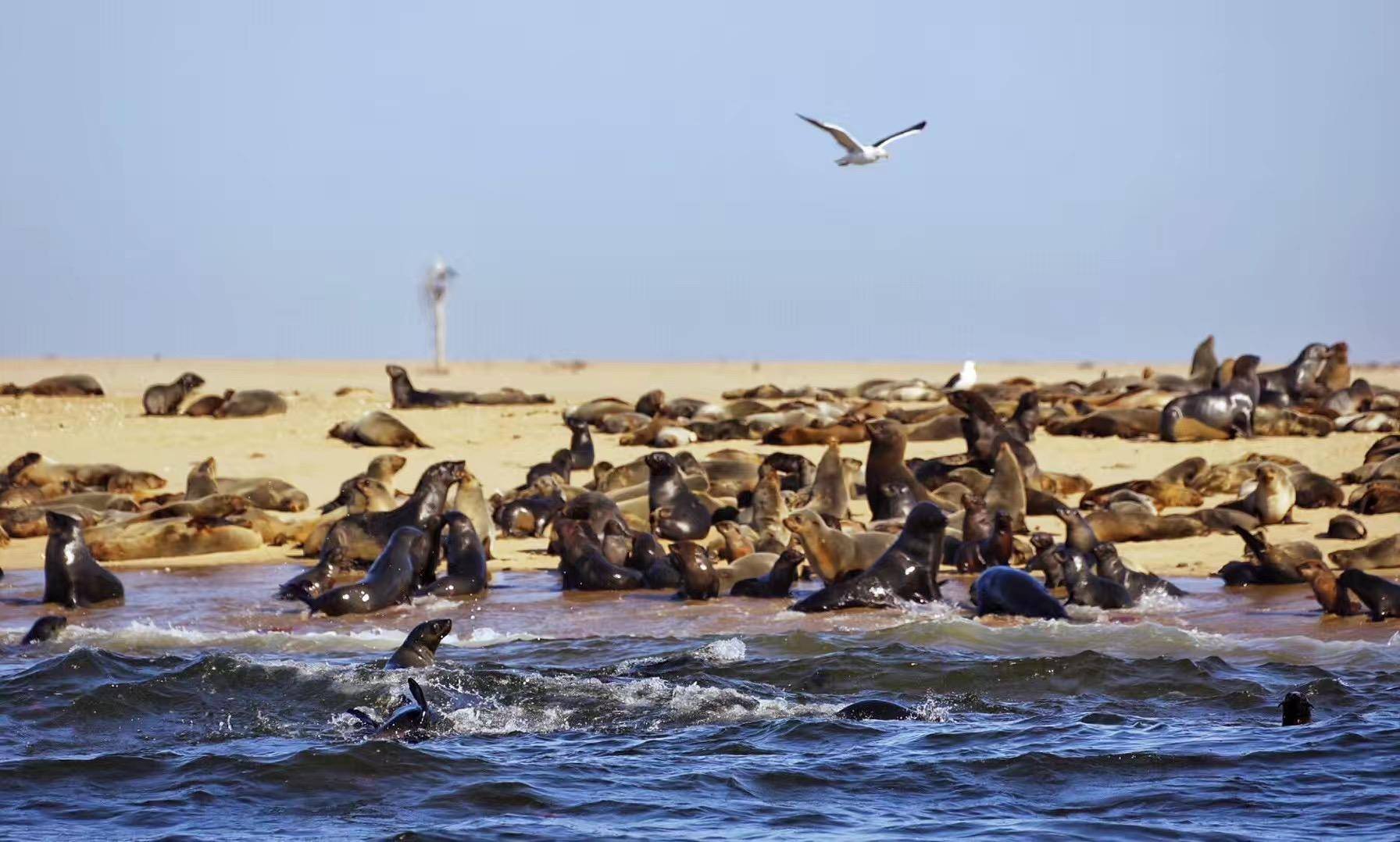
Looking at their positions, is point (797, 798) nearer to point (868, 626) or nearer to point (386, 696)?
point (386, 696)

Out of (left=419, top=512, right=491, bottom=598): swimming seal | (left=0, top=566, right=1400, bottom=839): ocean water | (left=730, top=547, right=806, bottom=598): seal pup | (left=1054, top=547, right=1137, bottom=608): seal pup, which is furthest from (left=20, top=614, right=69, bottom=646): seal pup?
(left=1054, top=547, right=1137, bottom=608): seal pup

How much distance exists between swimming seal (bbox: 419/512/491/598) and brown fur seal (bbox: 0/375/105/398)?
12.8 meters

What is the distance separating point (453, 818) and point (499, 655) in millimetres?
2654

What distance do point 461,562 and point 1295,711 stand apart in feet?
18.2

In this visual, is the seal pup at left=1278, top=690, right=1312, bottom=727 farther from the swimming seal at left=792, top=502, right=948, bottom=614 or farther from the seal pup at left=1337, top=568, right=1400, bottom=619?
the swimming seal at left=792, top=502, right=948, bottom=614

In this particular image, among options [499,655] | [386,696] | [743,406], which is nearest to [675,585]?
[499,655]

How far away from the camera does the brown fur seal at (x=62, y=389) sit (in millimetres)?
22141

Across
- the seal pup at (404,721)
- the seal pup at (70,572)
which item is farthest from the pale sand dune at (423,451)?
the seal pup at (404,721)

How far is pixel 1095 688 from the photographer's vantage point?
7867 millimetres

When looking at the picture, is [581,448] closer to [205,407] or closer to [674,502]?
[674,502]

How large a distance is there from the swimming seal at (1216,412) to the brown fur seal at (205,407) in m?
10.8

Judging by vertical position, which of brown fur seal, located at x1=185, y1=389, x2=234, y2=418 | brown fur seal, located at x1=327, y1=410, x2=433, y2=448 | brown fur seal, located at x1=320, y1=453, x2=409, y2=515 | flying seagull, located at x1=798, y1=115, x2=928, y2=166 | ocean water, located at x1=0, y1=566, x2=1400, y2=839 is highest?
flying seagull, located at x1=798, y1=115, x2=928, y2=166

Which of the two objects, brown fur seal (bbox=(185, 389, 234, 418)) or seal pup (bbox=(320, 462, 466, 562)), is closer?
seal pup (bbox=(320, 462, 466, 562))

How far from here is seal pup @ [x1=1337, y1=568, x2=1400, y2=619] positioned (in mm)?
9141
